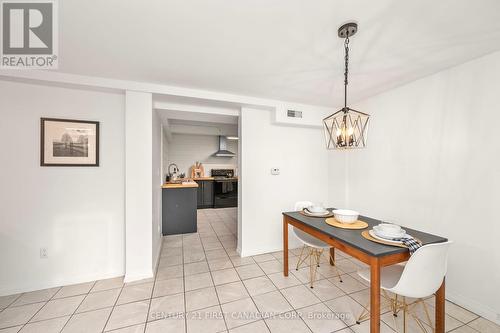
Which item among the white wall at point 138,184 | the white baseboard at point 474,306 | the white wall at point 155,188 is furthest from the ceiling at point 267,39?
the white baseboard at point 474,306

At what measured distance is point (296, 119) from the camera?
312 centimetres

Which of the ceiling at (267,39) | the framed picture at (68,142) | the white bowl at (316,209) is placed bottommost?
the white bowl at (316,209)

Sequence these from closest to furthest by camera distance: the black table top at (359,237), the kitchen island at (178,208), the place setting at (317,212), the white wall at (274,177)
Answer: the black table top at (359,237)
the place setting at (317,212)
the white wall at (274,177)
the kitchen island at (178,208)

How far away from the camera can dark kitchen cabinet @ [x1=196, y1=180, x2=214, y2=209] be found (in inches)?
236

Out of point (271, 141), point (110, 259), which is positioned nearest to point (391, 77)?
point (271, 141)

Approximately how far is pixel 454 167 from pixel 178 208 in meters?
4.18

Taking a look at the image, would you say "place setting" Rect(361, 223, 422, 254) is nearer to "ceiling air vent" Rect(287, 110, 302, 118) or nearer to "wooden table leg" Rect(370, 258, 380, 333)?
"wooden table leg" Rect(370, 258, 380, 333)

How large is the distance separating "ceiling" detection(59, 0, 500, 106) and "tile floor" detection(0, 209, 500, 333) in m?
2.42

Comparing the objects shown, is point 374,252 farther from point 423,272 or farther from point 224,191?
point 224,191

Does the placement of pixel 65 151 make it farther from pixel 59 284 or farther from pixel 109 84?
pixel 59 284

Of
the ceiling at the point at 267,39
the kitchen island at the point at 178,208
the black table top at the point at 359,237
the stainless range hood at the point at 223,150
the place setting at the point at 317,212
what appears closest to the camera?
the ceiling at the point at 267,39

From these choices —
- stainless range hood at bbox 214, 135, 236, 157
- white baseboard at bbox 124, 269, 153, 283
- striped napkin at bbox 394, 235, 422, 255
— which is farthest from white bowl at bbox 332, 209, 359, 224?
stainless range hood at bbox 214, 135, 236, 157

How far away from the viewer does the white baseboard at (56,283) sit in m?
2.04

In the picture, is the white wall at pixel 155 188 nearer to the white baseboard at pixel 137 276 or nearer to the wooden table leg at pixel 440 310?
the white baseboard at pixel 137 276
